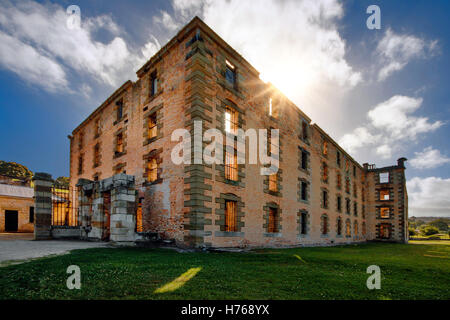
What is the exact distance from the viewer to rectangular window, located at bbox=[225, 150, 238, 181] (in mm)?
12430

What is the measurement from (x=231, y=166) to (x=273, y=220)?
209 inches

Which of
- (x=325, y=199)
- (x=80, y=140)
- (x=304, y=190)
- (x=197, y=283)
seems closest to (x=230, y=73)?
(x=304, y=190)

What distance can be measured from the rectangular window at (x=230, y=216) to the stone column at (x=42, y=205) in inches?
391

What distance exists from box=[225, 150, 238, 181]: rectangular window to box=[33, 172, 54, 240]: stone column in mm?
10085

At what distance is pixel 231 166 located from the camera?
41.7ft

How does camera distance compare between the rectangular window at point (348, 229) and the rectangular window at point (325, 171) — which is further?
the rectangular window at point (348, 229)

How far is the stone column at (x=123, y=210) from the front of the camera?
10211 mm

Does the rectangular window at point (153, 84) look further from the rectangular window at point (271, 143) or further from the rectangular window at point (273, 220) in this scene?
the rectangular window at point (273, 220)

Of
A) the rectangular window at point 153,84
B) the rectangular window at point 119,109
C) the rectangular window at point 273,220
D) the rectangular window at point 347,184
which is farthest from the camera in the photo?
the rectangular window at point 347,184

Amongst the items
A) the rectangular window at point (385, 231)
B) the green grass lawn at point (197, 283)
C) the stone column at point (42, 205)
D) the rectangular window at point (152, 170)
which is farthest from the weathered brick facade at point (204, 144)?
the rectangular window at point (385, 231)

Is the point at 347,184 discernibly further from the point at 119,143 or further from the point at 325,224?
the point at 119,143
